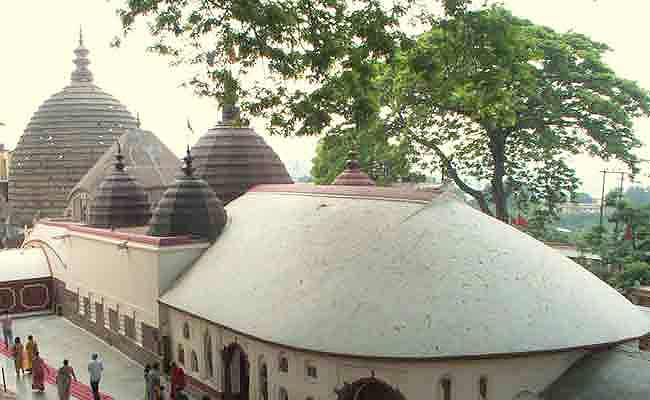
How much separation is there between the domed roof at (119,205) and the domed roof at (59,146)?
53.8ft

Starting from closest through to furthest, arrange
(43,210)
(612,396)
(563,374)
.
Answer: (612,396) → (563,374) → (43,210)

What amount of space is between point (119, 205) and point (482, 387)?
16.3 meters

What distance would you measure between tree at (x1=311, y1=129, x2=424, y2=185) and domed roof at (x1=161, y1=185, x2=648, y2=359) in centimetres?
906

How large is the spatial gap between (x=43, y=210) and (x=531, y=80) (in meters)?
30.9

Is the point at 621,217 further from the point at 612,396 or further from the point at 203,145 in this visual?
the point at 203,145

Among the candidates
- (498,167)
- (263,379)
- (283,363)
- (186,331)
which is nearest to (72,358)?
(186,331)

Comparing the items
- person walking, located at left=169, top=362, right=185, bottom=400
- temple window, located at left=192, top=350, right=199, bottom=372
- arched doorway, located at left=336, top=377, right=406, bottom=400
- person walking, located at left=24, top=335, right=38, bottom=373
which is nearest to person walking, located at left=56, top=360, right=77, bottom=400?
person walking, located at left=169, top=362, right=185, bottom=400

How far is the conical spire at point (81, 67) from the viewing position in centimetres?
4492

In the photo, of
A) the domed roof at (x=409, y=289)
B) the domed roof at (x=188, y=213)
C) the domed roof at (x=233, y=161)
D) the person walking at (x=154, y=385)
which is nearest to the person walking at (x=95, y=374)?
the person walking at (x=154, y=385)

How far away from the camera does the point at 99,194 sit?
24.8m

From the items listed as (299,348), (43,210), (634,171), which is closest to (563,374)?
(299,348)

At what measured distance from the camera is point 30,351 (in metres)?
18.1

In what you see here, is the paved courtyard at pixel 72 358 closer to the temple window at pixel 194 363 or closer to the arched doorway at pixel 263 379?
the temple window at pixel 194 363

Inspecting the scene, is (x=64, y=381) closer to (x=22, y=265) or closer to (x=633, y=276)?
(x=22, y=265)
